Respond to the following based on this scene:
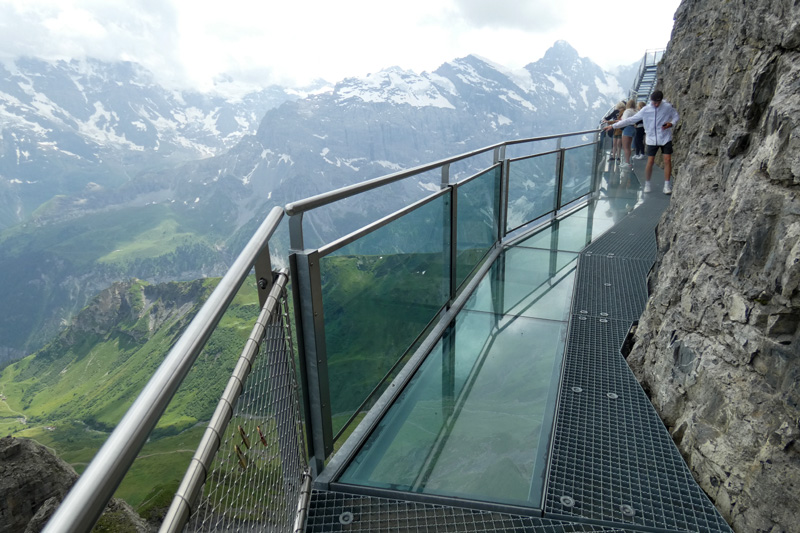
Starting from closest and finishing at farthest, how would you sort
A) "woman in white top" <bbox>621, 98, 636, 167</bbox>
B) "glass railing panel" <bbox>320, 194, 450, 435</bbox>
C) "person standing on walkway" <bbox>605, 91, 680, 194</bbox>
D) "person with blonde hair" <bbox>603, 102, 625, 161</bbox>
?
1. "glass railing panel" <bbox>320, 194, 450, 435</bbox>
2. "person standing on walkway" <bbox>605, 91, 680, 194</bbox>
3. "woman in white top" <bbox>621, 98, 636, 167</bbox>
4. "person with blonde hair" <bbox>603, 102, 625, 161</bbox>

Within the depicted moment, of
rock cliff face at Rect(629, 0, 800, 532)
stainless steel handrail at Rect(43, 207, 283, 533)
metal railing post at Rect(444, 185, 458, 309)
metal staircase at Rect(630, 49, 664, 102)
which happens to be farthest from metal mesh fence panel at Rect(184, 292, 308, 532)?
metal staircase at Rect(630, 49, 664, 102)

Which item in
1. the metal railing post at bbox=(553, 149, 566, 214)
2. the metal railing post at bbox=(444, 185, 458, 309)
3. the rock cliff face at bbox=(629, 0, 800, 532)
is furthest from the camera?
the metal railing post at bbox=(553, 149, 566, 214)

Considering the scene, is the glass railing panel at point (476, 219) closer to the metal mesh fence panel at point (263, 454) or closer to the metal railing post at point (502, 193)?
the metal railing post at point (502, 193)

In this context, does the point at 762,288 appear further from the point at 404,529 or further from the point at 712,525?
the point at 404,529

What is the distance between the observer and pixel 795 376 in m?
1.76

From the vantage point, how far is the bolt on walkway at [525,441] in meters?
2.01

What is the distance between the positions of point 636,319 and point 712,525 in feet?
6.92

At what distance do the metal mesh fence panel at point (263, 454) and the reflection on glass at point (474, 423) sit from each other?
515 mm

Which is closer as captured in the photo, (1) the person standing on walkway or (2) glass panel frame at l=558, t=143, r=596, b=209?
(2) glass panel frame at l=558, t=143, r=596, b=209

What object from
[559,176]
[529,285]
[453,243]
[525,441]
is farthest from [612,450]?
[559,176]

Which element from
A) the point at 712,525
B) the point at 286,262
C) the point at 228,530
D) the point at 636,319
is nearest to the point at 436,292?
the point at 636,319

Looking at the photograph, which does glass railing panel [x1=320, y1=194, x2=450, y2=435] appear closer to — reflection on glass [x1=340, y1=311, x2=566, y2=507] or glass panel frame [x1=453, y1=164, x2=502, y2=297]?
reflection on glass [x1=340, y1=311, x2=566, y2=507]

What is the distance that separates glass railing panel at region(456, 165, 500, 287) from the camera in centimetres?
419

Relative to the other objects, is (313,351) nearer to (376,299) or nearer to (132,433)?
(376,299)
